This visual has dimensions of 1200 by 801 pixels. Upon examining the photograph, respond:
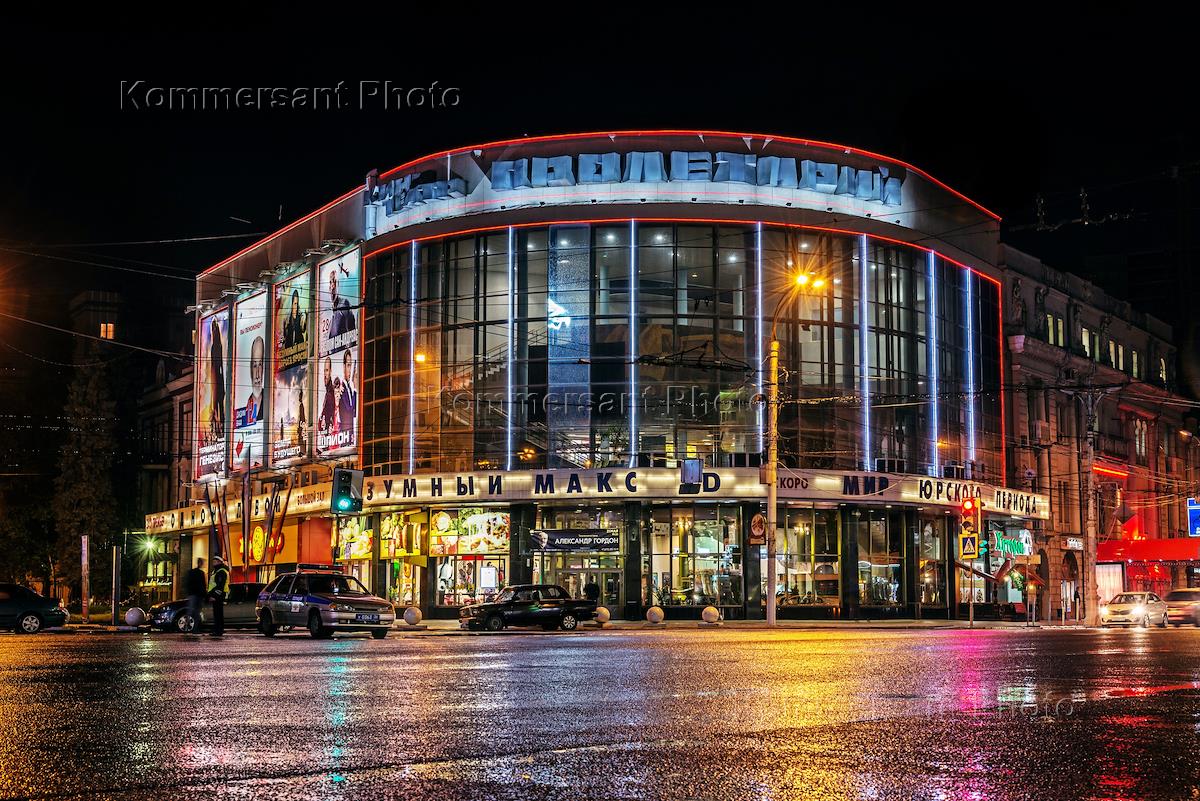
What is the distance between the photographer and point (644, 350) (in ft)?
165

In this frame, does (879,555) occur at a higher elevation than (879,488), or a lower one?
lower

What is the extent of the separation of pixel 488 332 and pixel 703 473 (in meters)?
9.94

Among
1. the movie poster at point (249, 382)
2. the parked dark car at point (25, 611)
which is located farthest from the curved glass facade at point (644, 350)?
the parked dark car at point (25, 611)

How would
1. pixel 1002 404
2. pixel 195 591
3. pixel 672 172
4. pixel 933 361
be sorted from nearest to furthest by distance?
pixel 195 591 → pixel 672 172 → pixel 933 361 → pixel 1002 404

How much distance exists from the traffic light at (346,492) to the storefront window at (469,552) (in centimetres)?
1646

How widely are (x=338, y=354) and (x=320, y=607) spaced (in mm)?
26904

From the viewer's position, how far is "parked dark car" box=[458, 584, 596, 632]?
41.2m

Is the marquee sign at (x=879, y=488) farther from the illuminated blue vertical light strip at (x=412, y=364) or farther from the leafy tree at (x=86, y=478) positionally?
the leafy tree at (x=86, y=478)

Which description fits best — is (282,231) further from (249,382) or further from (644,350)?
(644,350)

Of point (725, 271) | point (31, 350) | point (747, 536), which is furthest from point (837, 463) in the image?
point (31, 350)

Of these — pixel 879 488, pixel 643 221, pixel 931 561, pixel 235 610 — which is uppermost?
pixel 643 221

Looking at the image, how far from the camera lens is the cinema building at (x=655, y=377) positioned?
165 feet

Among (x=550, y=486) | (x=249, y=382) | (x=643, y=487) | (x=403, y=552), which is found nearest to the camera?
(x=643, y=487)

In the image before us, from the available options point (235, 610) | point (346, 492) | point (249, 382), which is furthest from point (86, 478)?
point (346, 492)
